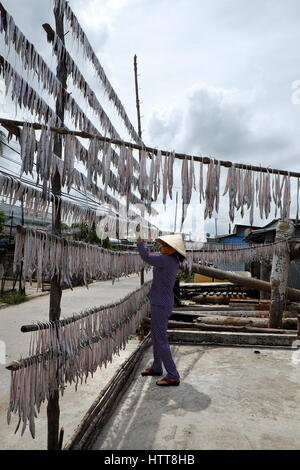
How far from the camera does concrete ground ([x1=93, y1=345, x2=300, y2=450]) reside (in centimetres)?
282

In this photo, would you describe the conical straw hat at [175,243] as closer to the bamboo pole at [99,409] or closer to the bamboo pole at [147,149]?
the bamboo pole at [147,149]

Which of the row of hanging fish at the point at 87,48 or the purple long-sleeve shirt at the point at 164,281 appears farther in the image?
the purple long-sleeve shirt at the point at 164,281

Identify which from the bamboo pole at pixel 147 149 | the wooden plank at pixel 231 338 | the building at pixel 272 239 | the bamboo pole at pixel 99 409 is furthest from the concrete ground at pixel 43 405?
the building at pixel 272 239

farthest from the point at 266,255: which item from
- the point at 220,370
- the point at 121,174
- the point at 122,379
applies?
the point at 121,174

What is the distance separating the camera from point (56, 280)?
3.13 metres

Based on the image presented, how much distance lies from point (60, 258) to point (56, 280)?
1.55ft

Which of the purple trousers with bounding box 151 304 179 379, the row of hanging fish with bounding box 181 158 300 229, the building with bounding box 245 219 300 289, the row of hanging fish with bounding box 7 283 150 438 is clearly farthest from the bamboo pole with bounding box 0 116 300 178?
the building with bounding box 245 219 300 289

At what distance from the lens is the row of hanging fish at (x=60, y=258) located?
238 cm

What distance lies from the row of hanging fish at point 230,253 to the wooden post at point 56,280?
3.32 meters

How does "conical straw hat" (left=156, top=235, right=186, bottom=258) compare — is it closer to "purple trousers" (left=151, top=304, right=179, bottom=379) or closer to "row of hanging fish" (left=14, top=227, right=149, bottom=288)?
"row of hanging fish" (left=14, top=227, right=149, bottom=288)

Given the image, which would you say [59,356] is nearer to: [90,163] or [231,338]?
[90,163]
